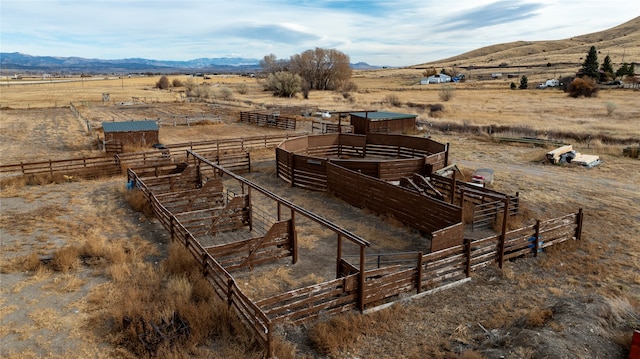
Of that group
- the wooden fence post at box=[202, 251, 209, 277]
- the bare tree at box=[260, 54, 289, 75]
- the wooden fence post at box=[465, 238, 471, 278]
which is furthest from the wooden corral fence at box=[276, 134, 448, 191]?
the bare tree at box=[260, 54, 289, 75]

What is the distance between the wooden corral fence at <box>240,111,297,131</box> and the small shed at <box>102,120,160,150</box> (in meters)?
11.5

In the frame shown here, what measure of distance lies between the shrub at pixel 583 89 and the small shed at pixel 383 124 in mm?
43026

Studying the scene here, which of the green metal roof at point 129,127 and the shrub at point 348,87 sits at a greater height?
the shrub at point 348,87

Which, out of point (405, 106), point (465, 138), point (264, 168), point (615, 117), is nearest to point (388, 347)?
point (264, 168)

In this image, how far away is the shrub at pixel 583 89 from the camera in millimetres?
62891

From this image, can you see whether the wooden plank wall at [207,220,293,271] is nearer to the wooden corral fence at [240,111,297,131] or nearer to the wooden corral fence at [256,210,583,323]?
the wooden corral fence at [256,210,583,323]

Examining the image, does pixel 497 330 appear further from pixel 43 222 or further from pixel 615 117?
pixel 615 117

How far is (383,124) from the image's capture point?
32.8 metres

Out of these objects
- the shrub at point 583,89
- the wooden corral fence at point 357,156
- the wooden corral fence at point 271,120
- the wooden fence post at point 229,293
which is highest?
the shrub at point 583,89

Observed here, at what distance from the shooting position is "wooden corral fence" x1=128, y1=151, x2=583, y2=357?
8398mm

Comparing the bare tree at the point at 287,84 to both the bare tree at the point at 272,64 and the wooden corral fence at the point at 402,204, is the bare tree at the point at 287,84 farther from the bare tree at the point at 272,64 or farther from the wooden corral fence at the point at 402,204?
the wooden corral fence at the point at 402,204

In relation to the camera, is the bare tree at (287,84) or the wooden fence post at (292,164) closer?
the wooden fence post at (292,164)

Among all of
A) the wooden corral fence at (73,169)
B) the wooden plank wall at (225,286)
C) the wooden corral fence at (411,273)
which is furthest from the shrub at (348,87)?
the wooden corral fence at (411,273)

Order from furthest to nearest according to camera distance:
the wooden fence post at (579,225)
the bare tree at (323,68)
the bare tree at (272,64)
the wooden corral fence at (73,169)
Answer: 1. the bare tree at (272,64)
2. the bare tree at (323,68)
3. the wooden corral fence at (73,169)
4. the wooden fence post at (579,225)
